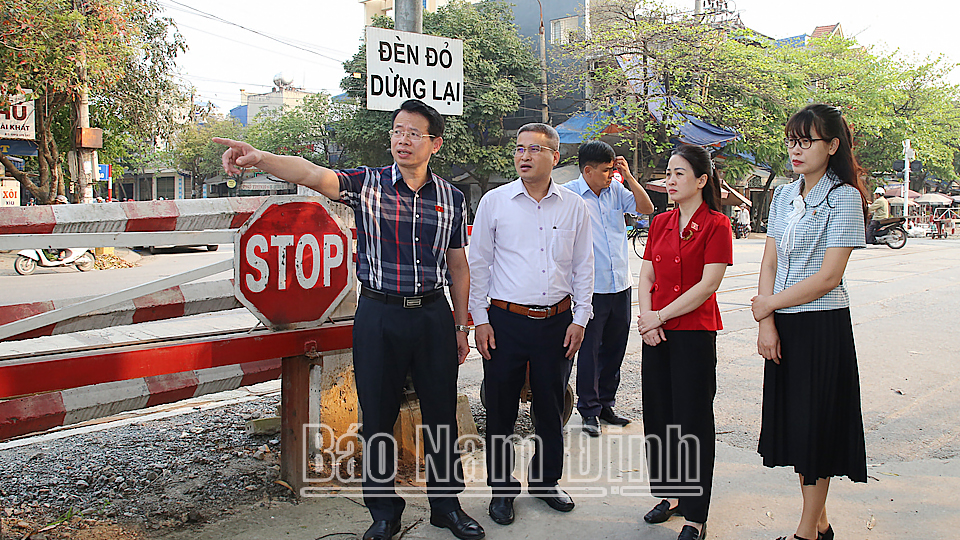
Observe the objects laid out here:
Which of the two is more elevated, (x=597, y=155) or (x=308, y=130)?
(x=308, y=130)

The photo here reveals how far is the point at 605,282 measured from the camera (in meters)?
4.47

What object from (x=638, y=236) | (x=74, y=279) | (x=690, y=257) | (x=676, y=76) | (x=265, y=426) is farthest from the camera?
(x=676, y=76)

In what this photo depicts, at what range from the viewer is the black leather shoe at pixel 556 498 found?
11.0 ft

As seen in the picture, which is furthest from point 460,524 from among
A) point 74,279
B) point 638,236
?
point 638,236

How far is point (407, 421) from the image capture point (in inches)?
150

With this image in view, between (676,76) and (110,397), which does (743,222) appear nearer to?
(676,76)

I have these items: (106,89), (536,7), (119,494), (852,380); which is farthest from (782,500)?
(536,7)

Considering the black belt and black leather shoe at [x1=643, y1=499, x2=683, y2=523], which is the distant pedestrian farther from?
the black belt

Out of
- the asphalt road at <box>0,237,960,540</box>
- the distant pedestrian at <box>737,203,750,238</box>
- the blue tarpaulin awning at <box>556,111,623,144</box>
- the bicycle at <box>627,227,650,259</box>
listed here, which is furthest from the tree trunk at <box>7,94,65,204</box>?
the distant pedestrian at <box>737,203,750,238</box>

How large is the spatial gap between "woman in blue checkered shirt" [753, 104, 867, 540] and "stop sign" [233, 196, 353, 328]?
1.99 meters

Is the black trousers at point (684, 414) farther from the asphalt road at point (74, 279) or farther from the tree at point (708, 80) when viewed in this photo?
the tree at point (708, 80)

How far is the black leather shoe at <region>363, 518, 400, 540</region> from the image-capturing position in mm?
2943

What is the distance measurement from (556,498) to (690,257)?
1327 mm

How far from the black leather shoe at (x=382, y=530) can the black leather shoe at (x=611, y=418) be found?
1.99 m
